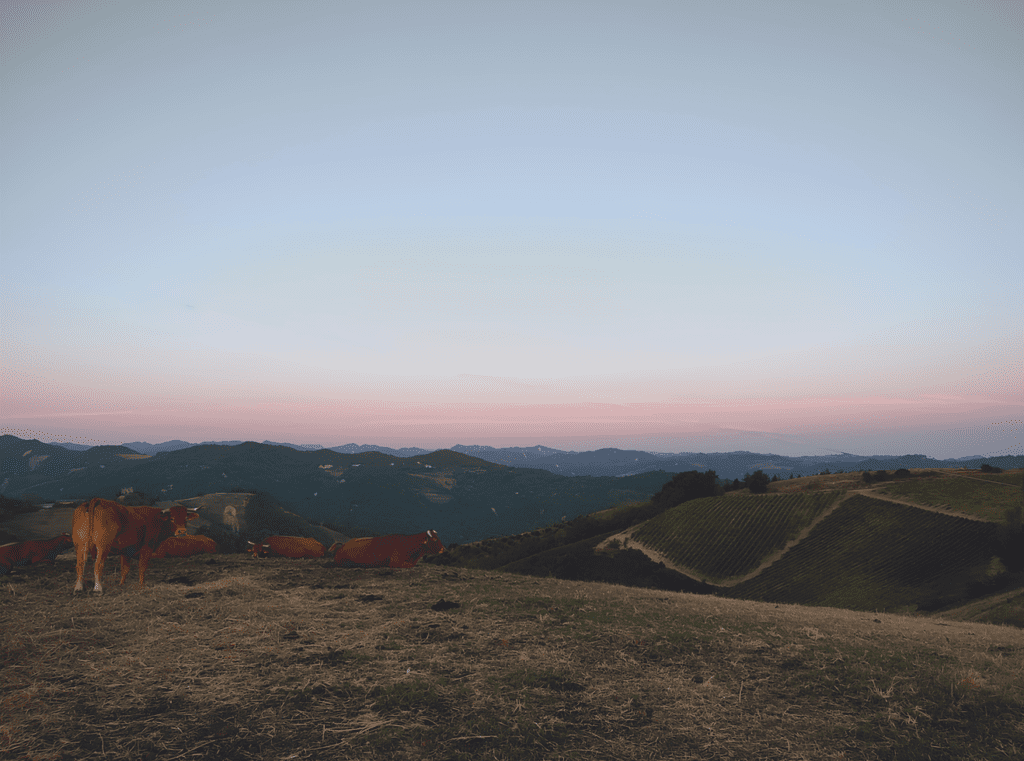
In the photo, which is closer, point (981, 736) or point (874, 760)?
point (874, 760)

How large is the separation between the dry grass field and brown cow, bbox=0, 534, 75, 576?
3.20 meters

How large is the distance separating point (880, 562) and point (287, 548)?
7308cm

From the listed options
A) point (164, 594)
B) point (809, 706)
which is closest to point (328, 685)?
point (809, 706)

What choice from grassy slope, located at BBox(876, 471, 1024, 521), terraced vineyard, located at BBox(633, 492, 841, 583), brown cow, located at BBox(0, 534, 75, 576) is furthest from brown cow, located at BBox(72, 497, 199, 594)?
grassy slope, located at BBox(876, 471, 1024, 521)

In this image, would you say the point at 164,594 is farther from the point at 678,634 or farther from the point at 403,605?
the point at 678,634

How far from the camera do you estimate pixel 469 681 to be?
289 inches

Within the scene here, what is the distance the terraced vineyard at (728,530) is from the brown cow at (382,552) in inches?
2594

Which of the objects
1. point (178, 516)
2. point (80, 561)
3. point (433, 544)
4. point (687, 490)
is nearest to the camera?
point (80, 561)

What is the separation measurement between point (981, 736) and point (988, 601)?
43.5 meters

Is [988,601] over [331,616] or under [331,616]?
under

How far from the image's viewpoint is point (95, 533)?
38.0 feet

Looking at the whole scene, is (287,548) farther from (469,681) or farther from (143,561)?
(469,681)

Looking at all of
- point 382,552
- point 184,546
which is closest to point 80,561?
point 184,546

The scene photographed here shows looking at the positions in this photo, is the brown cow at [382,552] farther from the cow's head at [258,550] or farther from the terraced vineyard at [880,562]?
the terraced vineyard at [880,562]
